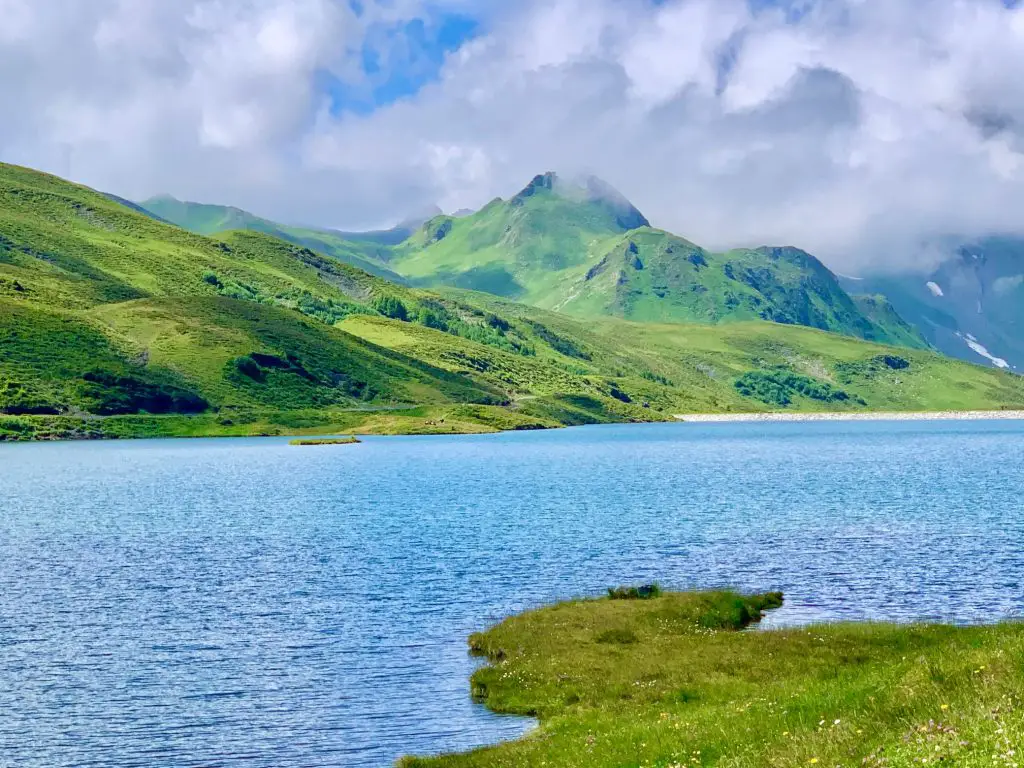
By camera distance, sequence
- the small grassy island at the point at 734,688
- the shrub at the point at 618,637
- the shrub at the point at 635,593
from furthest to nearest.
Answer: the shrub at the point at 635,593 < the shrub at the point at 618,637 < the small grassy island at the point at 734,688

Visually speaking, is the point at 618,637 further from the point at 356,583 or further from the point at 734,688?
the point at 356,583

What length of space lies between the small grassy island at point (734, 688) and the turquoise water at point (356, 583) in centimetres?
348

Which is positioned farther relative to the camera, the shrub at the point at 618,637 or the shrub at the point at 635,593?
the shrub at the point at 635,593

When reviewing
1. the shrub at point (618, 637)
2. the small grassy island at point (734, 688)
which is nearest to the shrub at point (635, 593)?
the small grassy island at point (734, 688)

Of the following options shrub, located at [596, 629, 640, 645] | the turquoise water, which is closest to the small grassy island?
shrub, located at [596, 629, 640, 645]

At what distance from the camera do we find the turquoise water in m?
40.4

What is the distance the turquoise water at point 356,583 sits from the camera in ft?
132

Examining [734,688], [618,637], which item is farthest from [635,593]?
[734,688]

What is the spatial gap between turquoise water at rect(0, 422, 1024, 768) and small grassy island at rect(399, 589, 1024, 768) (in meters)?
3.48

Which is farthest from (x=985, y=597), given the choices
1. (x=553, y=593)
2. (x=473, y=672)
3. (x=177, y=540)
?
(x=177, y=540)

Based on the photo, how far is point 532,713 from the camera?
41.2m

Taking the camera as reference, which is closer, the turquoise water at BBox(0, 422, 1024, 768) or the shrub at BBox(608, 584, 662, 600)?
the turquoise water at BBox(0, 422, 1024, 768)

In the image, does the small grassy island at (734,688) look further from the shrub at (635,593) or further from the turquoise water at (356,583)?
the turquoise water at (356,583)

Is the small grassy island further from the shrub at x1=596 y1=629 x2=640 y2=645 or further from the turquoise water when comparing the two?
the turquoise water
